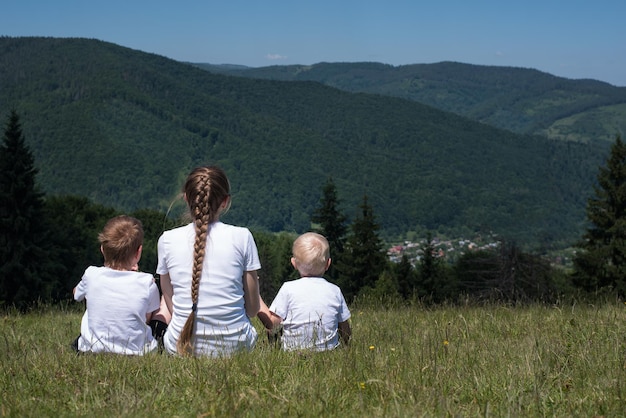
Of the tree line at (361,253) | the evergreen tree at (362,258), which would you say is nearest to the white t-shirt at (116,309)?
the tree line at (361,253)

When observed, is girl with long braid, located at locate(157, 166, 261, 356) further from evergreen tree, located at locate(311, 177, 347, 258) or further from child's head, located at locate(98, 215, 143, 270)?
evergreen tree, located at locate(311, 177, 347, 258)

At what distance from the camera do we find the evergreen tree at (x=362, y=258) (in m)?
43.0

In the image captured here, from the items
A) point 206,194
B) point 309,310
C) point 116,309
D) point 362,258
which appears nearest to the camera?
point 206,194

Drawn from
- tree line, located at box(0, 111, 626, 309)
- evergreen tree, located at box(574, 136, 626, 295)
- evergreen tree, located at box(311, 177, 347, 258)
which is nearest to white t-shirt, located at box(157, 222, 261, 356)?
tree line, located at box(0, 111, 626, 309)

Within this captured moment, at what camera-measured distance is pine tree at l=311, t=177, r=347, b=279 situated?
4578 centimetres

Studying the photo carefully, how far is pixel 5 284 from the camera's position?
3309 centimetres

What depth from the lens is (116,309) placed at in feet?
14.4

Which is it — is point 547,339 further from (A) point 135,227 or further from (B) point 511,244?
(B) point 511,244

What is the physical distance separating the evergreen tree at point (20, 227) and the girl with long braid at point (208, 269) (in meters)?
30.3

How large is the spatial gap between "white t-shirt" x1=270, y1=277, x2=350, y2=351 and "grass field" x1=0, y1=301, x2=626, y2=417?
0.75 feet

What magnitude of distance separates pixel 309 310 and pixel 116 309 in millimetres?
1252

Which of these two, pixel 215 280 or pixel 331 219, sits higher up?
pixel 215 280

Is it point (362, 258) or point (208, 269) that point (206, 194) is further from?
point (362, 258)

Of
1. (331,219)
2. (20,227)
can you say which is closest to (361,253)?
(331,219)
